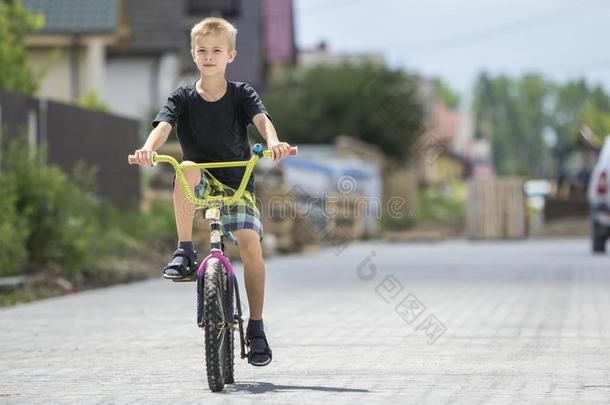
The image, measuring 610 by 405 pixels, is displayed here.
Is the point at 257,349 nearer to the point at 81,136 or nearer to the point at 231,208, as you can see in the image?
the point at 231,208

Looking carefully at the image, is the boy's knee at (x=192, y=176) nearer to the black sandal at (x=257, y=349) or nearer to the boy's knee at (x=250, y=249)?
the boy's knee at (x=250, y=249)

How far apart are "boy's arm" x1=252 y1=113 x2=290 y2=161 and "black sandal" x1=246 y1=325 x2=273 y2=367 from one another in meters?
1.07

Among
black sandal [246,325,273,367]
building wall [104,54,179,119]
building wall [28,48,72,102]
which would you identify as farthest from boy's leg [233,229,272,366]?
building wall [104,54,179,119]

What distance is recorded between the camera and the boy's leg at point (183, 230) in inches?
310

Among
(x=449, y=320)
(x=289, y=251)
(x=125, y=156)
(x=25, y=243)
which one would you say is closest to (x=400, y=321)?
(x=449, y=320)

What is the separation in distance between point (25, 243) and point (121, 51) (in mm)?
23104

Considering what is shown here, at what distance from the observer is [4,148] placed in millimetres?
17047

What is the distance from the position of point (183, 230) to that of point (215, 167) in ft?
1.36

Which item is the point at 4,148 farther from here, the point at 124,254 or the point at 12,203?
the point at 124,254

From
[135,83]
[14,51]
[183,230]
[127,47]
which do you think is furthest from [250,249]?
[135,83]

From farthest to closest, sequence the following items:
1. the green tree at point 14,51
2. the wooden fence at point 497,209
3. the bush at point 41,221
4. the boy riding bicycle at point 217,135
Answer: the wooden fence at point 497,209
the green tree at point 14,51
the bush at point 41,221
the boy riding bicycle at point 217,135

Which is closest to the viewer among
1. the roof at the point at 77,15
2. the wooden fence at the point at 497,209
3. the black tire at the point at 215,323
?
the black tire at the point at 215,323

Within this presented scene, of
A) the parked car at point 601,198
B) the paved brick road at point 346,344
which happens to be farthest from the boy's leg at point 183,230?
the parked car at point 601,198

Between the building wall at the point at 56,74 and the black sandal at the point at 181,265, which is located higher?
the building wall at the point at 56,74
